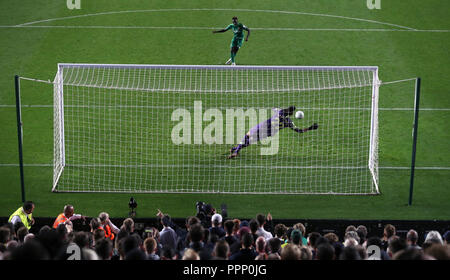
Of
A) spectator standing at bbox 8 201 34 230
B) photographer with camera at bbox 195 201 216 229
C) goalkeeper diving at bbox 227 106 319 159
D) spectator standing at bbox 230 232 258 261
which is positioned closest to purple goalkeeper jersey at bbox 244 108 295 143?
goalkeeper diving at bbox 227 106 319 159

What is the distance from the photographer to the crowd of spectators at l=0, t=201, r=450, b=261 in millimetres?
5977

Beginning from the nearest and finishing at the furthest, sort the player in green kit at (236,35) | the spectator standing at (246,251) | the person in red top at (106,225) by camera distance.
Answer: the spectator standing at (246,251), the person in red top at (106,225), the player in green kit at (236,35)

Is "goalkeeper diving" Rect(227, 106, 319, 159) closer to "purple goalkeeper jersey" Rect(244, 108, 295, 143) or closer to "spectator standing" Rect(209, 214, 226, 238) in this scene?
"purple goalkeeper jersey" Rect(244, 108, 295, 143)

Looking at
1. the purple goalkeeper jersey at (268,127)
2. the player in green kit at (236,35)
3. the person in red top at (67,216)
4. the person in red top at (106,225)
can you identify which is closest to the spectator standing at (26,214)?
the person in red top at (67,216)

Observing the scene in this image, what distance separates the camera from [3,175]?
1487 cm

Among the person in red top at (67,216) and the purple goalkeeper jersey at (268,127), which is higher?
the purple goalkeeper jersey at (268,127)

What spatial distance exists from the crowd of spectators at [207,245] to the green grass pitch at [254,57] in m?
3.28

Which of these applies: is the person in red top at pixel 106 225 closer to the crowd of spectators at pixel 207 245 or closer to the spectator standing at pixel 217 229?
the crowd of spectators at pixel 207 245

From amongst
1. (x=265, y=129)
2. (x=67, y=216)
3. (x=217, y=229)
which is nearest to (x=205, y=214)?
(x=217, y=229)

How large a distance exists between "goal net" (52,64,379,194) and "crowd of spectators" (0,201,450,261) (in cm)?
404

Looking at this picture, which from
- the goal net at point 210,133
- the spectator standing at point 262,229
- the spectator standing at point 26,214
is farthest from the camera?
the goal net at point 210,133

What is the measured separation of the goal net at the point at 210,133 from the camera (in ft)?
47.6
